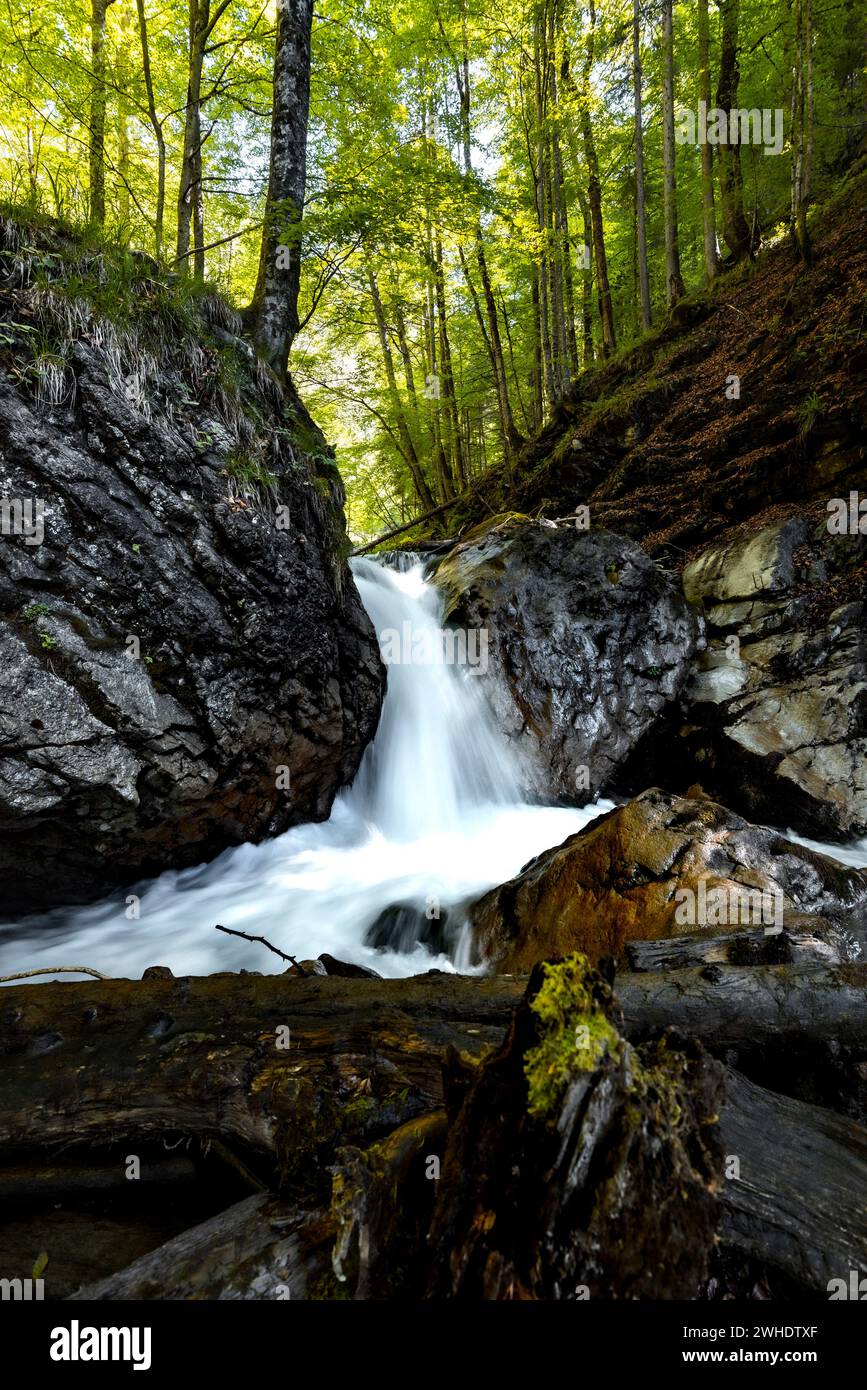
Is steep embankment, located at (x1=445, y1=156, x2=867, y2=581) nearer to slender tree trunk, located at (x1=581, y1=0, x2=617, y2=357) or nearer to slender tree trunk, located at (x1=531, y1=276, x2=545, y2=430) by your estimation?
slender tree trunk, located at (x1=531, y1=276, x2=545, y2=430)

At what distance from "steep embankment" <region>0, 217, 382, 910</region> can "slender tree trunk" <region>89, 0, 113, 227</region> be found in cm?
373

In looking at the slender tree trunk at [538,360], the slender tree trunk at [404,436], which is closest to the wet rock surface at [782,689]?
the slender tree trunk at [538,360]

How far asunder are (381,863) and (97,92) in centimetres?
988

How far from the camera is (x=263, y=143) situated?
432 inches

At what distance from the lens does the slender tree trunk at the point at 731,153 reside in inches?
535

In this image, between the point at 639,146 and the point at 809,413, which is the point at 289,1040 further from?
the point at 639,146

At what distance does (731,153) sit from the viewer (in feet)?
48.0

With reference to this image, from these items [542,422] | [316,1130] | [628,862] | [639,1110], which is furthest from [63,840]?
[542,422]

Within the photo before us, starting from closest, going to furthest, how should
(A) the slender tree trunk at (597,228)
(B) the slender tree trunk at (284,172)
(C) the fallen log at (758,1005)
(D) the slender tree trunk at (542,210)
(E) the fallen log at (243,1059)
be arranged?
(E) the fallen log at (243,1059), (C) the fallen log at (758,1005), (B) the slender tree trunk at (284,172), (D) the slender tree trunk at (542,210), (A) the slender tree trunk at (597,228)

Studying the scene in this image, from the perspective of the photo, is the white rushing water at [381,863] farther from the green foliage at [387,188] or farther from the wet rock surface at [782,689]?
the green foliage at [387,188]

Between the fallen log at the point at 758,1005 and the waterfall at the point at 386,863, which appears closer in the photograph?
the fallen log at the point at 758,1005

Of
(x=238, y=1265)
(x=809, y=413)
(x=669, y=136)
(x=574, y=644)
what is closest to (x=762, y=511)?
(x=809, y=413)

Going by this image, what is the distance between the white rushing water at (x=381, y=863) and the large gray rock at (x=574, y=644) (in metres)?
0.40
